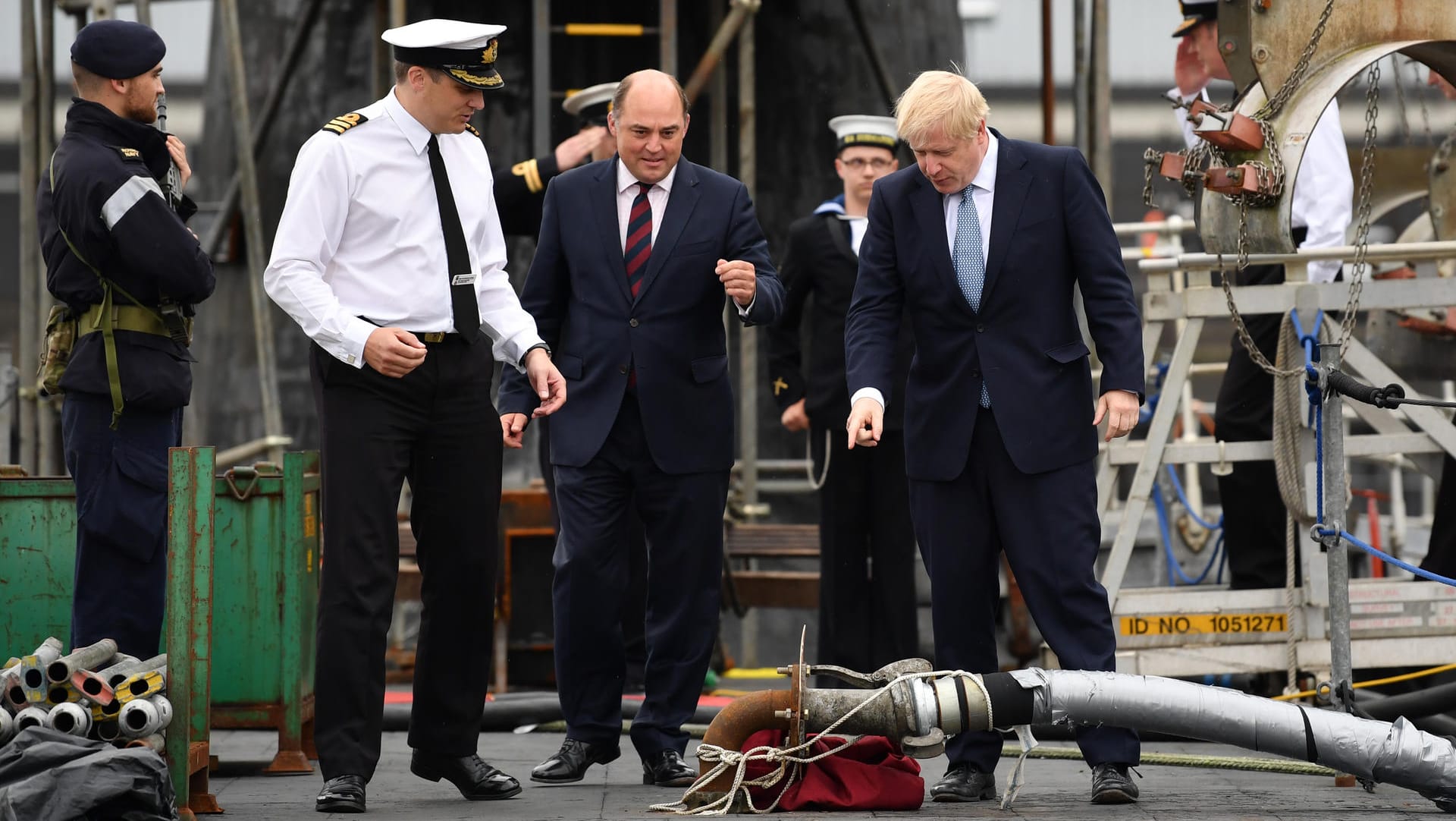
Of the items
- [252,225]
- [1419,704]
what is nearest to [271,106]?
[252,225]

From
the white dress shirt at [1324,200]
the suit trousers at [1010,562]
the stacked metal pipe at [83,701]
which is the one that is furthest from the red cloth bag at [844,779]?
the white dress shirt at [1324,200]

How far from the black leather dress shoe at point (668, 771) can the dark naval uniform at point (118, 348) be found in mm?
1417

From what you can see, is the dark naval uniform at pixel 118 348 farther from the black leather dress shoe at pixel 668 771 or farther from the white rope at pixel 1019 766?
the white rope at pixel 1019 766

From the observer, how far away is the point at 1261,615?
20.0 feet

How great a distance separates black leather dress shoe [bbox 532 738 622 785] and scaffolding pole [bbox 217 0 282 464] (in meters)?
3.09

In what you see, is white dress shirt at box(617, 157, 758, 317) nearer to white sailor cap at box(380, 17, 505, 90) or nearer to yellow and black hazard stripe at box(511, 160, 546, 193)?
white sailor cap at box(380, 17, 505, 90)

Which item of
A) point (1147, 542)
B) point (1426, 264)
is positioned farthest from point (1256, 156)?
point (1147, 542)

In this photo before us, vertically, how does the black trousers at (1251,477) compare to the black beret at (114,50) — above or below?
below

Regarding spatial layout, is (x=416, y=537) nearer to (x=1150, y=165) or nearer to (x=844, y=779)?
(x=844, y=779)

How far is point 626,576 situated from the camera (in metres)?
5.27

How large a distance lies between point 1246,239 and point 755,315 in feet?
5.70

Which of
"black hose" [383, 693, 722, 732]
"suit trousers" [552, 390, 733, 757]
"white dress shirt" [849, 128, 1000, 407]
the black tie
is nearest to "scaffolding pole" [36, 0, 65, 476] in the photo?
"black hose" [383, 693, 722, 732]

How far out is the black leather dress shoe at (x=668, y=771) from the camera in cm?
509

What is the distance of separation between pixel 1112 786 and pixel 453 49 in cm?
247
